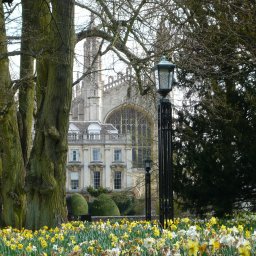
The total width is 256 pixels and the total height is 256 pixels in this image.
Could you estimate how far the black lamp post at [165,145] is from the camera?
23.9 ft

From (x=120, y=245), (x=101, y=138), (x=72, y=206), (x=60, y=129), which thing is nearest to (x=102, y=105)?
(x=101, y=138)

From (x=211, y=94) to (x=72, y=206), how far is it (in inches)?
1145

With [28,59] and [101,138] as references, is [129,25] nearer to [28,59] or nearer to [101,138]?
[28,59]

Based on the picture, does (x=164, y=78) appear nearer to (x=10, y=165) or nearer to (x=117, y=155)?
(x=10, y=165)

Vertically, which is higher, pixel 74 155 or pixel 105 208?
pixel 74 155

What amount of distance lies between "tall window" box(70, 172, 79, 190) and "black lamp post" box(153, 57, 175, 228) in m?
54.4

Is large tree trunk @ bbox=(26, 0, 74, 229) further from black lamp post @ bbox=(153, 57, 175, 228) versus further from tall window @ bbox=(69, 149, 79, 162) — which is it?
tall window @ bbox=(69, 149, 79, 162)

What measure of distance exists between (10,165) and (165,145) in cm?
654

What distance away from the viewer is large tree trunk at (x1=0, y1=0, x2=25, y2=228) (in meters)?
12.7

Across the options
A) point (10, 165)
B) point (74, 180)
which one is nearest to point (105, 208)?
point (74, 180)

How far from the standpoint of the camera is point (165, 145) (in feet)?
24.0

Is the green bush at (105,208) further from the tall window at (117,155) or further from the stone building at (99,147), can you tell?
the tall window at (117,155)

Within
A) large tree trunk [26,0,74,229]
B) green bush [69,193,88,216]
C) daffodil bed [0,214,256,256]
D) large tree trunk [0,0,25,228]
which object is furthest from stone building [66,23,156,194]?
daffodil bed [0,214,256,256]

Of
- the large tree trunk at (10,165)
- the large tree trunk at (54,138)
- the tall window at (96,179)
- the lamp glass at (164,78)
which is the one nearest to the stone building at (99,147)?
the tall window at (96,179)
